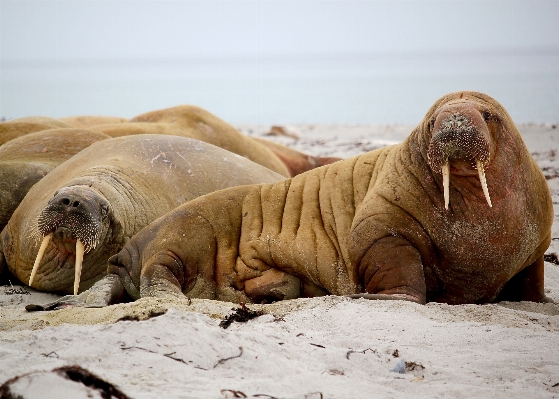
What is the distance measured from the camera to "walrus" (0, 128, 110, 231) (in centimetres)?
654

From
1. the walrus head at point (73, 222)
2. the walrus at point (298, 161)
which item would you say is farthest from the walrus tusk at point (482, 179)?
the walrus at point (298, 161)

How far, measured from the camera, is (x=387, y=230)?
4.71 metres

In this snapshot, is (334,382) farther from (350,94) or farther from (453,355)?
(350,94)

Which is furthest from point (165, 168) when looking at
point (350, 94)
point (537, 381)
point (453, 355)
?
point (350, 94)

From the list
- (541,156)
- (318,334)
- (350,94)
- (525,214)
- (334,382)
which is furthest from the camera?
(350,94)

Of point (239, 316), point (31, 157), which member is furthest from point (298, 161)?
point (239, 316)

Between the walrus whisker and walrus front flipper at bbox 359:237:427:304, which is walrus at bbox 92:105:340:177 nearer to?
walrus front flipper at bbox 359:237:427:304

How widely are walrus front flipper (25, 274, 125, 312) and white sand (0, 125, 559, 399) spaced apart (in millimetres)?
297

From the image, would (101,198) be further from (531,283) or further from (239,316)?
(531,283)

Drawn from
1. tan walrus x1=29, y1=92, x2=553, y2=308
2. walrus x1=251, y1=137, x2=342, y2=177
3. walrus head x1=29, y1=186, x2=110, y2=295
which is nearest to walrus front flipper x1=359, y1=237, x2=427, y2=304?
tan walrus x1=29, y1=92, x2=553, y2=308

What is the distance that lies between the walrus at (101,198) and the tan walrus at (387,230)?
1.15 feet

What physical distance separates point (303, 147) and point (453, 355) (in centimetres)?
962

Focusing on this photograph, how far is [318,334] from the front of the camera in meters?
3.69

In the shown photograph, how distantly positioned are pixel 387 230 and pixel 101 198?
1890 mm
